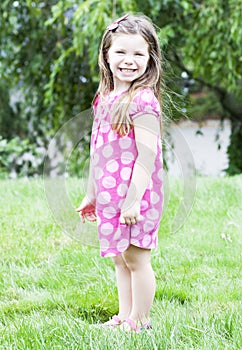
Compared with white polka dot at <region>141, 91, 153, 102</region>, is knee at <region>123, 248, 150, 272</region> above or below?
below

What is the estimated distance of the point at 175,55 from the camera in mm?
6180

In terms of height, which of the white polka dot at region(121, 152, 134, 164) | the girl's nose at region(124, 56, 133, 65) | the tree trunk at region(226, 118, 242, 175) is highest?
the girl's nose at region(124, 56, 133, 65)

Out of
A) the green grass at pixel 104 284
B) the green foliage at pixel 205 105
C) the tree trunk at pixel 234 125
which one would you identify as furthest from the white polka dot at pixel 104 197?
the green foliage at pixel 205 105

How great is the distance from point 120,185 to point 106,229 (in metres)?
0.13

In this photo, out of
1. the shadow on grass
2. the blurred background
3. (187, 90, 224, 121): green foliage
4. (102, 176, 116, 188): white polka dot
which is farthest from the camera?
(187, 90, 224, 121): green foliage

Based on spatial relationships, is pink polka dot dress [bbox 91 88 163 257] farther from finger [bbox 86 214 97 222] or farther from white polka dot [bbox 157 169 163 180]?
finger [bbox 86 214 97 222]

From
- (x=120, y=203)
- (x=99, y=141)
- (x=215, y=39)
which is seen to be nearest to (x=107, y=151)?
(x=99, y=141)

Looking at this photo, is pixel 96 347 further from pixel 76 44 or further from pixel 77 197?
pixel 76 44

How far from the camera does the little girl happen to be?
1.65 m

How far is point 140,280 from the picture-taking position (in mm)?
1711

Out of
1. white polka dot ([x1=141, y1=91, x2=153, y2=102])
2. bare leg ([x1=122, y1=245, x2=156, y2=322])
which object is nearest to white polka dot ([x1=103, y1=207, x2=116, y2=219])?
bare leg ([x1=122, y1=245, x2=156, y2=322])

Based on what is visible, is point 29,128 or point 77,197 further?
point 29,128

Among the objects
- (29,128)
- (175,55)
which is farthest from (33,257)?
(29,128)

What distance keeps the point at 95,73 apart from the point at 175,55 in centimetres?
100
